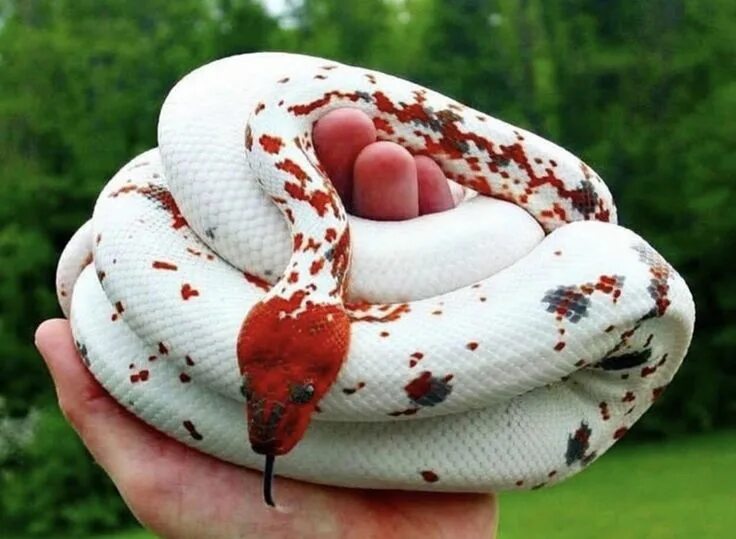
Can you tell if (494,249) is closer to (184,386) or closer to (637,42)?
(184,386)

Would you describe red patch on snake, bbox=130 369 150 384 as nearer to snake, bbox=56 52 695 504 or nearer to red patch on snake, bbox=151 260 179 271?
snake, bbox=56 52 695 504

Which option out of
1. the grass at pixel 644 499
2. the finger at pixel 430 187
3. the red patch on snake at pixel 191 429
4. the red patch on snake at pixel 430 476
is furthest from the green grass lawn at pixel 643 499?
the red patch on snake at pixel 191 429

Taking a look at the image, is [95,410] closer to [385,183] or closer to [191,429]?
[191,429]

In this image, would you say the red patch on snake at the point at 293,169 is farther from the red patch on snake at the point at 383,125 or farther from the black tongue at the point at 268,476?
the black tongue at the point at 268,476

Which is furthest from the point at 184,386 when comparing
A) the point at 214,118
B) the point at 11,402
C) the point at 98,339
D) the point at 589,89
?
the point at 589,89

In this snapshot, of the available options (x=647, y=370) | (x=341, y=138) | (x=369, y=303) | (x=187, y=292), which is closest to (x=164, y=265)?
(x=187, y=292)

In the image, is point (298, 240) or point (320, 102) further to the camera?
point (320, 102)
